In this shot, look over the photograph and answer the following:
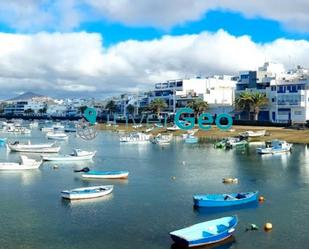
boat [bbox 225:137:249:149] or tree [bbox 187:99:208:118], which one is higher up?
tree [bbox 187:99:208:118]

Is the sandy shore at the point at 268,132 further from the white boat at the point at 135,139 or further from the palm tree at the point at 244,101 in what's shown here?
the white boat at the point at 135,139

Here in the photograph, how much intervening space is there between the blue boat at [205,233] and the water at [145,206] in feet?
2.60

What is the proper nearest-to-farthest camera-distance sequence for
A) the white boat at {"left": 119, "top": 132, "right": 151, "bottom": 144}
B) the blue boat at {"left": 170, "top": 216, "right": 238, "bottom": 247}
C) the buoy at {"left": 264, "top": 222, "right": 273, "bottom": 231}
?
the blue boat at {"left": 170, "top": 216, "right": 238, "bottom": 247} < the buoy at {"left": 264, "top": 222, "right": 273, "bottom": 231} < the white boat at {"left": 119, "top": 132, "right": 151, "bottom": 144}

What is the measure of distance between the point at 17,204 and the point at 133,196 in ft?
35.9

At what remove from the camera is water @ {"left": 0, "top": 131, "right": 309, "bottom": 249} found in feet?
108

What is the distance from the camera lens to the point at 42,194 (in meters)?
47.5

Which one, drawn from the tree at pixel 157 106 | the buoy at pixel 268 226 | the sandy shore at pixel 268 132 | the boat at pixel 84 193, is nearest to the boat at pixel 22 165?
the boat at pixel 84 193

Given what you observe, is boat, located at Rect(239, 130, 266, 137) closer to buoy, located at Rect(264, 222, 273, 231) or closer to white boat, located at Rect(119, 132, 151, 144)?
white boat, located at Rect(119, 132, 151, 144)

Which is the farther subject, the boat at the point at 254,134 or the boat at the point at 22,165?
the boat at the point at 254,134

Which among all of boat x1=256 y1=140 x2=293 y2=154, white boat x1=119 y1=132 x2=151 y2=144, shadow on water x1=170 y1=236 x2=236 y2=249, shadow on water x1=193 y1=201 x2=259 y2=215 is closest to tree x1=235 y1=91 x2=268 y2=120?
white boat x1=119 y1=132 x2=151 y2=144

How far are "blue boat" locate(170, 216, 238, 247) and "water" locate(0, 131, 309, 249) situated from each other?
793 mm

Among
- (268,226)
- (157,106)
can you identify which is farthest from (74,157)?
(157,106)

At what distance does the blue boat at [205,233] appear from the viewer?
3011cm

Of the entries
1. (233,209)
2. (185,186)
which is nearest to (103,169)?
(185,186)
